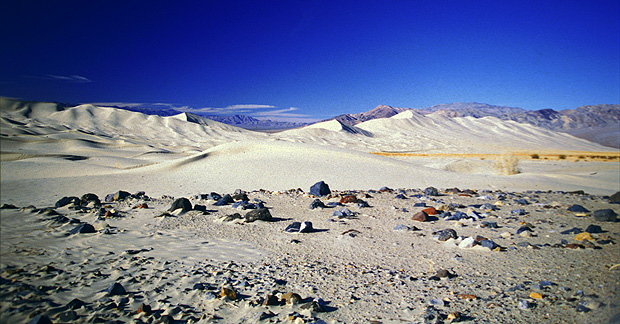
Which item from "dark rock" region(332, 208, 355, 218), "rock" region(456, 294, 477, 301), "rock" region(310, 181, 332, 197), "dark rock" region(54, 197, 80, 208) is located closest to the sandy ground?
"rock" region(456, 294, 477, 301)

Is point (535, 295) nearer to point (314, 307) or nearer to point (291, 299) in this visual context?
point (314, 307)

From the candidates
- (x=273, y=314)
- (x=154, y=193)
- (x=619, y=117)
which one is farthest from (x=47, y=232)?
(x=619, y=117)

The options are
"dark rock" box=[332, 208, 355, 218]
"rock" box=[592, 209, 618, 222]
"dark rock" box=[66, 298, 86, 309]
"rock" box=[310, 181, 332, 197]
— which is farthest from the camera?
"rock" box=[310, 181, 332, 197]

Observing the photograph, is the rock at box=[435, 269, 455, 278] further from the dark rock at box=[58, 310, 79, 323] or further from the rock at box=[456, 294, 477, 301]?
the dark rock at box=[58, 310, 79, 323]

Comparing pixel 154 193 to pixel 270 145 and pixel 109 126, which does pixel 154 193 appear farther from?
pixel 109 126

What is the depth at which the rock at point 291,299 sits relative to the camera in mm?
2539

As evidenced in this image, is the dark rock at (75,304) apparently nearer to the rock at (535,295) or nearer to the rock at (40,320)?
the rock at (40,320)

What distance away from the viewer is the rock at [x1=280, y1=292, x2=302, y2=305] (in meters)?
2.54

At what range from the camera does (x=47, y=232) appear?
11.1ft

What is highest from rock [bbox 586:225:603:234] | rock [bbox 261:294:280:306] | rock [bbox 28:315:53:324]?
rock [bbox 28:315:53:324]

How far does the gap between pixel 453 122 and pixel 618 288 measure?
8615cm

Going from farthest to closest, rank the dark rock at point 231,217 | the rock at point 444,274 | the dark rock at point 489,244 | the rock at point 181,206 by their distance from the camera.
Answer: the rock at point 181,206, the dark rock at point 231,217, the dark rock at point 489,244, the rock at point 444,274

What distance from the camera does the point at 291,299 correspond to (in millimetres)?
2549

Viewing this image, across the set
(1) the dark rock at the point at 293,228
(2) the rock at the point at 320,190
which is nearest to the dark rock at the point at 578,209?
(2) the rock at the point at 320,190
